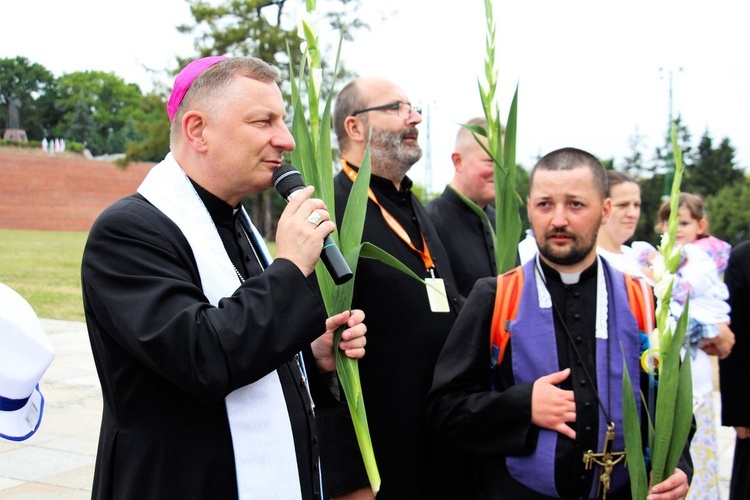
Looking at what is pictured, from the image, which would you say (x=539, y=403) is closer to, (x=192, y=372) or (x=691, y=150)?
(x=192, y=372)

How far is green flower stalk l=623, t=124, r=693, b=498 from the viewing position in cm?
225

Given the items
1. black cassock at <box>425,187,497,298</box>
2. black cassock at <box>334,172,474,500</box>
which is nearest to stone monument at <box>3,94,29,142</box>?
black cassock at <box>425,187,497,298</box>

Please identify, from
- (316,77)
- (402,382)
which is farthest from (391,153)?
(316,77)

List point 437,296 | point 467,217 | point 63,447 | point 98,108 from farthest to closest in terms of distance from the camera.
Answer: point 98,108, point 63,447, point 467,217, point 437,296

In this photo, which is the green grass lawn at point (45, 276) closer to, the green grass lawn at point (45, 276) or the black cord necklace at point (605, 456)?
the green grass lawn at point (45, 276)

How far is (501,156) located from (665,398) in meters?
1.08

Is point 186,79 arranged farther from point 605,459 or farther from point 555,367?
point 605,459

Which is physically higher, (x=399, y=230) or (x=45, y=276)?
(x=399, y=230)

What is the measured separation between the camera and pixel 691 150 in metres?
46.1

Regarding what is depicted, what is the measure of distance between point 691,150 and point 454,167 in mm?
45615

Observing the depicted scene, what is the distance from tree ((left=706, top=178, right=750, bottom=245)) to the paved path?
34.2 metres

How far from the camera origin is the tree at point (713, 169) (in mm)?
45594

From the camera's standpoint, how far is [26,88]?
53.1m

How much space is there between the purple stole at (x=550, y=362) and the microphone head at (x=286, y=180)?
905 mm
